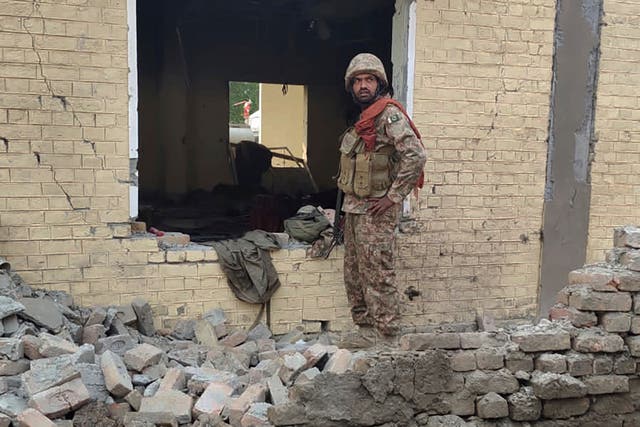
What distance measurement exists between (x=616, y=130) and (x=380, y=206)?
9.84 ft

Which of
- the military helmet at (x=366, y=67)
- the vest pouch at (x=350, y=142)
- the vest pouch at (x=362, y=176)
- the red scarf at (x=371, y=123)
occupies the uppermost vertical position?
the military helmet at (x=366, y=67)

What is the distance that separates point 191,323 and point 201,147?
6.36 m

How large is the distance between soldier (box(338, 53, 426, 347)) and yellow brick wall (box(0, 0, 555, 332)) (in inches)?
33.5

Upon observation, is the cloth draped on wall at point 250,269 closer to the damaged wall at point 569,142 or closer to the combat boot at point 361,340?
the combat boot at point 361,340

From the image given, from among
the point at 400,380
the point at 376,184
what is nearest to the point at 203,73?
the point at 376,184

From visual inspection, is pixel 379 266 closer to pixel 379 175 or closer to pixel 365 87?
pixel 379 175

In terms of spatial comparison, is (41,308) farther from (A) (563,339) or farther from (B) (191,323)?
(A) (563,339)

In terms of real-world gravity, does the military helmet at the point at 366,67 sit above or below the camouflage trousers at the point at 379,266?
above

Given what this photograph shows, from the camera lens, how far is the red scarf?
4023 mm

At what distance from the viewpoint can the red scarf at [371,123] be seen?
402cm

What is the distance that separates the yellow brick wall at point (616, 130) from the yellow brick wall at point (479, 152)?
0.58 m

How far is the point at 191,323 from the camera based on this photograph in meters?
4.57

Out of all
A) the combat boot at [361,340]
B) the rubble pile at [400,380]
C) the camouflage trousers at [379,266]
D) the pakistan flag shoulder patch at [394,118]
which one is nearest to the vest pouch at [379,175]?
the camouflage trousers at [379,266]

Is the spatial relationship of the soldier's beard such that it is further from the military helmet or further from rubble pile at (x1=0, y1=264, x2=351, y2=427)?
rubble pile at (x1=0, y1=264, x2=351, y2=427)
